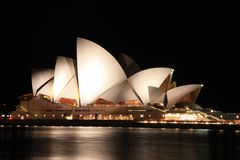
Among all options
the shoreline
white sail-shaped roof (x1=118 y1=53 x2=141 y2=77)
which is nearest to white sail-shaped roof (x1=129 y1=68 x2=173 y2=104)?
white sail-shaped roof (x1=118 y1=53 x2=141 y2=77)

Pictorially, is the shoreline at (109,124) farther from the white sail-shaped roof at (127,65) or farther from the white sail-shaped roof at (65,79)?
the white sail-shaped roof at (127,65)

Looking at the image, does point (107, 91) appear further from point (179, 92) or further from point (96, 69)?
point (179, 92)

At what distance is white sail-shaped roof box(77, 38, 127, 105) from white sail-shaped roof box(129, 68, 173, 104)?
191cm

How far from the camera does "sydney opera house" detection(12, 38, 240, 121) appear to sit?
7962cm

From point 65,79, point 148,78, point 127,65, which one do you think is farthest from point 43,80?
point 148,78

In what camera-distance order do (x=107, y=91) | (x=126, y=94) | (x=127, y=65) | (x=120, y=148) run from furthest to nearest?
(x=127, y=65) → (x=126, y=94) → (x=107, y=91) → (x=120, y=148)

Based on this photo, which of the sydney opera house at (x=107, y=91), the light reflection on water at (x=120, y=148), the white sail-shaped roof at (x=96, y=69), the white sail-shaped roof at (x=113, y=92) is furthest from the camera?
the white sail-shaped roof at (x=113, y=92)

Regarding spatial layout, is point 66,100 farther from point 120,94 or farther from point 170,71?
point 170,71

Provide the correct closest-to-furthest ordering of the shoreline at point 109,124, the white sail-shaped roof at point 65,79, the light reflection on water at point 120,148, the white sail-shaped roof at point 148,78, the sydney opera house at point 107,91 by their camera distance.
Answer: the light reflection on water at point 120,148, the shoreline at point 109,124, the sydney opera house at point 107,91, the white sail-shaped roof at point 148,78, the white sail-shaped roof at point 65,79

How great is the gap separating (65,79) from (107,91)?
685 cm

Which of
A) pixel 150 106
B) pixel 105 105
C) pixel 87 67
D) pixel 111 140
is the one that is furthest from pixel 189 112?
pixel 111 140

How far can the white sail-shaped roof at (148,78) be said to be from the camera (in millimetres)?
81812

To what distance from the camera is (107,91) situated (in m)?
82.9

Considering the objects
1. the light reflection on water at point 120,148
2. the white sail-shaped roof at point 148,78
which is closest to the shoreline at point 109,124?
the white sail-shaped roof at point 148,78
